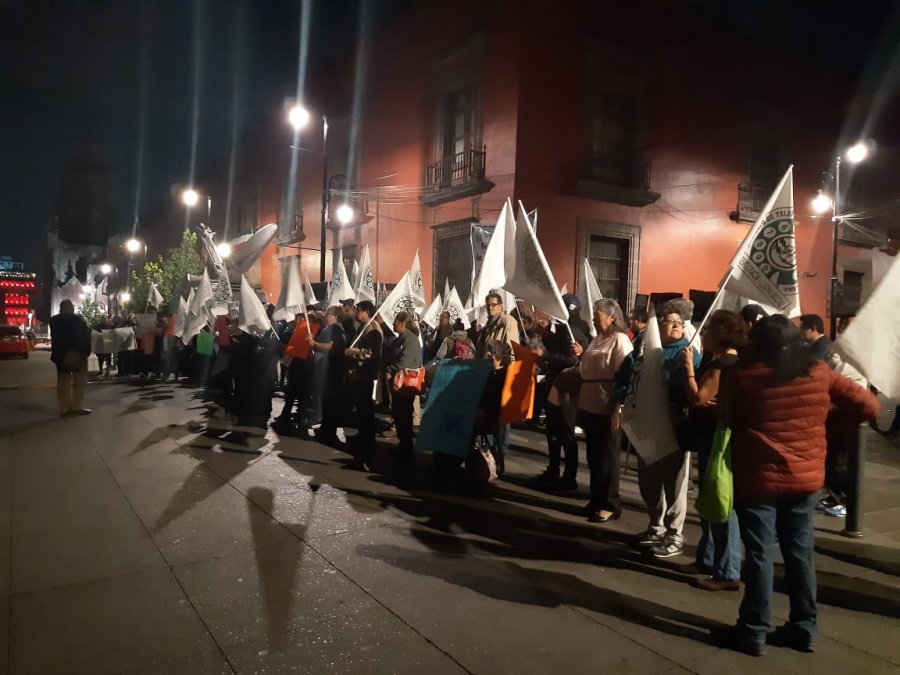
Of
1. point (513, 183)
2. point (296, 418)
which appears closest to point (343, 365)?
point (296, 418)

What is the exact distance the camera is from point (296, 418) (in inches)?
392

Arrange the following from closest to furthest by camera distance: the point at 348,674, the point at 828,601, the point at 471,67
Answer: the point at 348,674 → the point at 828,601 → the point at 471,67

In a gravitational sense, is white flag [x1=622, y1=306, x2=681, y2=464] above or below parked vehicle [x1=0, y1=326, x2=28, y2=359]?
above

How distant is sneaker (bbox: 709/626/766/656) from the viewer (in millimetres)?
3191

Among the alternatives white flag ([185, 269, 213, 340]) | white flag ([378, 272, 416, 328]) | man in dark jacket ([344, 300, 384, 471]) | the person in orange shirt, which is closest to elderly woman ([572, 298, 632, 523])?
man in dark jacket ([344, 300, 384, 471])

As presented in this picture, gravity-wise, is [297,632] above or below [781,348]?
below

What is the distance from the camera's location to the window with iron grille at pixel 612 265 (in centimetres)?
1570

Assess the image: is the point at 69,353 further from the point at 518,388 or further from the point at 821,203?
the point at 821,203

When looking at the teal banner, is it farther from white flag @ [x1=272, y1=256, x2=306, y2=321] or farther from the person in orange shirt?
white flag @ [x1=272, y1=256, x2=306, y2=321]

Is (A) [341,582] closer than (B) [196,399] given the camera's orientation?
Yes

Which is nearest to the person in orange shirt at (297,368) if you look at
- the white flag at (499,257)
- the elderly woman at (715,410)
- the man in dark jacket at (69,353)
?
the white flag at (499,257)

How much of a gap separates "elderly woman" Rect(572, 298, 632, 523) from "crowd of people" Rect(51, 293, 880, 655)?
12 millimetres

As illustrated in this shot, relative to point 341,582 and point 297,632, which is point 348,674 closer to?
point 297,632

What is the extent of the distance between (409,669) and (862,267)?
22475 millimetres
